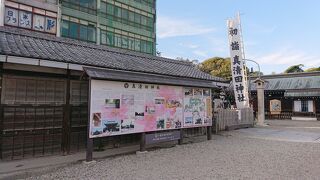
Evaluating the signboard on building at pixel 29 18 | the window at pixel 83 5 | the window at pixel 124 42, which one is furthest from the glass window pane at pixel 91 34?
the signboard on building at pixel 29 18

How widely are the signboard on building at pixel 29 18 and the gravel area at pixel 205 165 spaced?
20378 millimetres

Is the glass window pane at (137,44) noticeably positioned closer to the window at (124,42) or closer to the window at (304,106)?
the window at (124,42)

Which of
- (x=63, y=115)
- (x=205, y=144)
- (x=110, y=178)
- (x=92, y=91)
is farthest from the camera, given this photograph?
(x=205, y=144)

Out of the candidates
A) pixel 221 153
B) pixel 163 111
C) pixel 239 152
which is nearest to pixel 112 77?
pixel 163 111

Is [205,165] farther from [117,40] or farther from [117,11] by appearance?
[117,11]

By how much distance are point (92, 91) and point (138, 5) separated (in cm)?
2950

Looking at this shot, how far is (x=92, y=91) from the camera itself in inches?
371

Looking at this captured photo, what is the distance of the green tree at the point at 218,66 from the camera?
171 ft

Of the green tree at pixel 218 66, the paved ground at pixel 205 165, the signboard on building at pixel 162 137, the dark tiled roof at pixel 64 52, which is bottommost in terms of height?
the paved ground at pixel 205 165

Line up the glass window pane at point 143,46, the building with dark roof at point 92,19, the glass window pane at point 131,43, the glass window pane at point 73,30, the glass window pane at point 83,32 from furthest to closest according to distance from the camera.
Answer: the glass window pane at point 143,46
the glass window pane at point 131,43
the glass window pane at point 83,32
the glass window pane at point 73,30
the building with dark roof at point 92,19

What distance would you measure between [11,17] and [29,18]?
1535mm

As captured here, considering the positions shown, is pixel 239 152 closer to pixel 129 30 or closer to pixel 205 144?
pixel 205 144

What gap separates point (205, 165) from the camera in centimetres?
931

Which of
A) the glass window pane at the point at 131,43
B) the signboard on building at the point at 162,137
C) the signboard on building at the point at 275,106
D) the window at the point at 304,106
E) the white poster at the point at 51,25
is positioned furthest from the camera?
the signboard on building at the point at 275,106
